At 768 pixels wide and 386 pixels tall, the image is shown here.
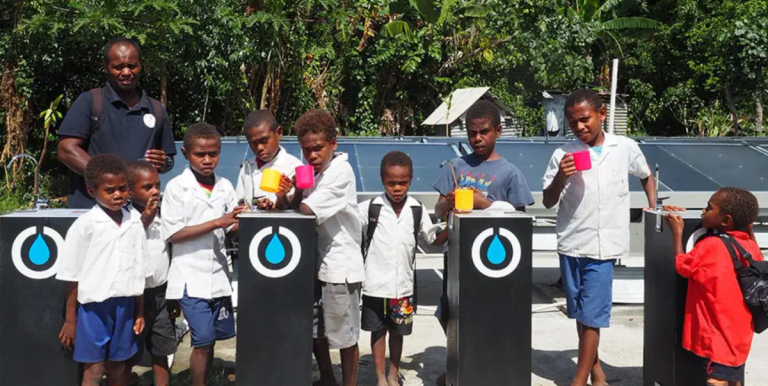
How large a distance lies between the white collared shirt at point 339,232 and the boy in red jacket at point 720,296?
5.60ft

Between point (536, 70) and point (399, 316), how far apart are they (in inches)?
498

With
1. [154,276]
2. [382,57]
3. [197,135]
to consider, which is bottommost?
[154,276]

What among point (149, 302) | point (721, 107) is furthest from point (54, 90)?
point (721, 107)

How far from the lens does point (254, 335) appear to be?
3740 mm

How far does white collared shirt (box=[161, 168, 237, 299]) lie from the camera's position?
380cm

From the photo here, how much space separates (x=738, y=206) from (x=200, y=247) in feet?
9.05

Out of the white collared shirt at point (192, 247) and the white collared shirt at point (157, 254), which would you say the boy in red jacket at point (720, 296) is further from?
the white collared shirt at point (157, 254)

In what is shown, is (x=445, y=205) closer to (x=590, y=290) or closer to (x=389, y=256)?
(x=389, y=256)

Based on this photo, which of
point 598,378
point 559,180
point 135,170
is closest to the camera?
point 135,170

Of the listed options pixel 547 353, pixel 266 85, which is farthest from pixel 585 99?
pixel 266 85

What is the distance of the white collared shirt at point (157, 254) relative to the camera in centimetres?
393

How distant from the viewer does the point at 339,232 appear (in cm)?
→ 404

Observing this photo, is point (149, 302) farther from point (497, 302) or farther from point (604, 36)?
point (604, 36)

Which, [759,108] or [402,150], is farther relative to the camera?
[759,108]
